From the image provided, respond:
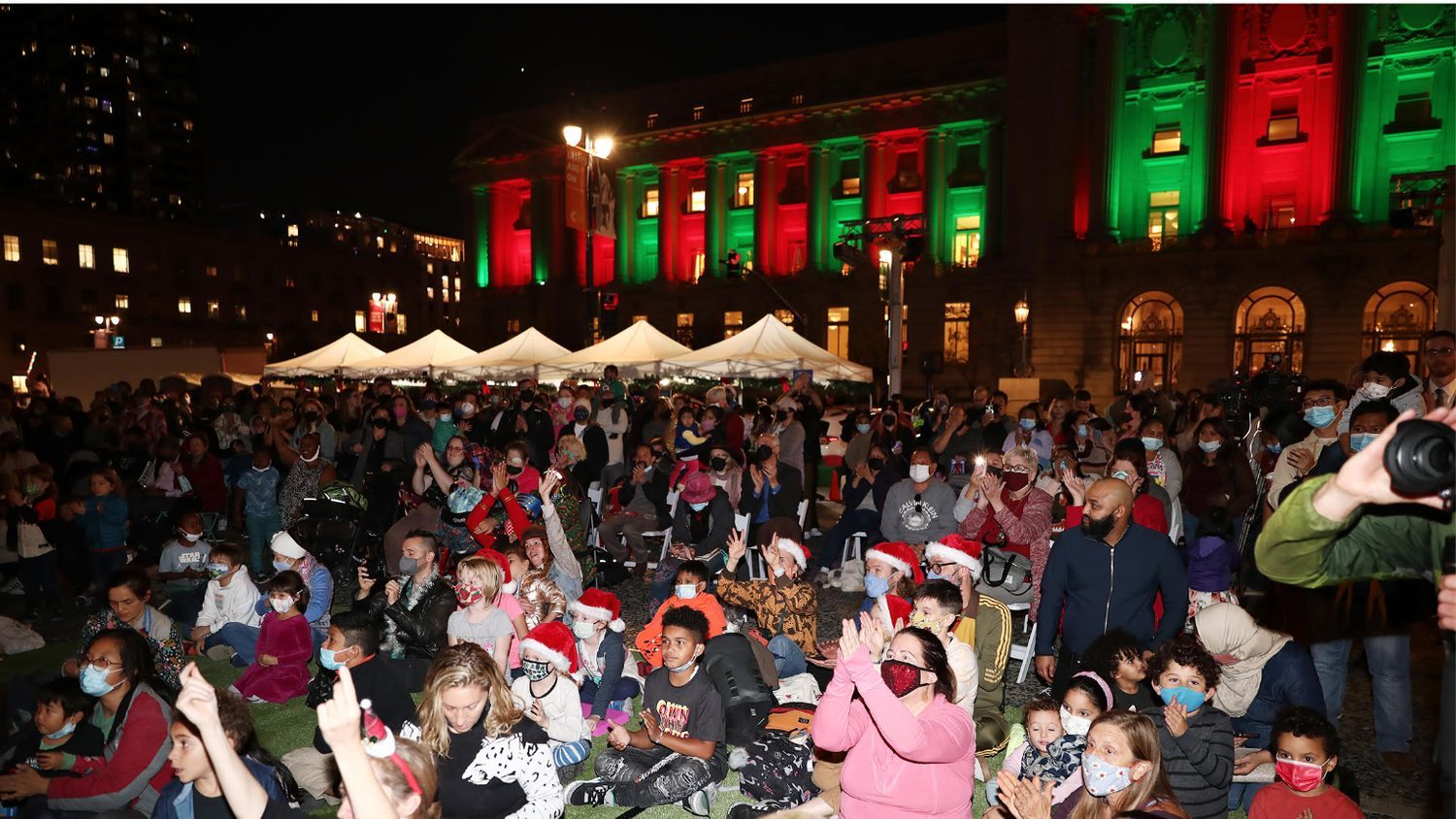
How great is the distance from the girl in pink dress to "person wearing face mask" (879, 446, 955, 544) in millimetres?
5403

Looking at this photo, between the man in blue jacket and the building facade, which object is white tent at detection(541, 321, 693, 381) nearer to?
the building facade

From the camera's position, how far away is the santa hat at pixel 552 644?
17.3 ft

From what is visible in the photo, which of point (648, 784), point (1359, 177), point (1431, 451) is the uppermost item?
point (1359, 177)

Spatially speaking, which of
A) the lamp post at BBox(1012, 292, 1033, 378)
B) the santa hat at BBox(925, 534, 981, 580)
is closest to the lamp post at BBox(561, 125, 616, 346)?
the santa hat at BBox(925, 534, 981, 580)

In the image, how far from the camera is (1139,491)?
7055 mm

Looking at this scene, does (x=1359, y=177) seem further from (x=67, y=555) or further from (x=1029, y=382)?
(x=67, y=555)

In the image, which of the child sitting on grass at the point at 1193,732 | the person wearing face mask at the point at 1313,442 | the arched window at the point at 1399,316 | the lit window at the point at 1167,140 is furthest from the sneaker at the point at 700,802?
the lit window at the point at 1167,140

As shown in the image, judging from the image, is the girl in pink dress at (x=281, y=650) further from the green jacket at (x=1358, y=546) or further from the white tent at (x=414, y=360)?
the white tent at (x=414, y=360)

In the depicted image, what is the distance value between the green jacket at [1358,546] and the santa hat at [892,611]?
2.79 meters

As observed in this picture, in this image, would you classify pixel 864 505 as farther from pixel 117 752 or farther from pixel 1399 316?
pixel 1399 316

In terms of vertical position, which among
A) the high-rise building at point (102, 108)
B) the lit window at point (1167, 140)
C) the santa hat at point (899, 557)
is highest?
the high-rise building at point (102, 108)

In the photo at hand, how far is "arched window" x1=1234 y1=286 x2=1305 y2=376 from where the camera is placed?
38.0 metres

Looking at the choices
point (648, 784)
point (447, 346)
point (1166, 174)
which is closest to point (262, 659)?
point (648, 784)

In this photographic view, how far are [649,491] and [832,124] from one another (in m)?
47.5
